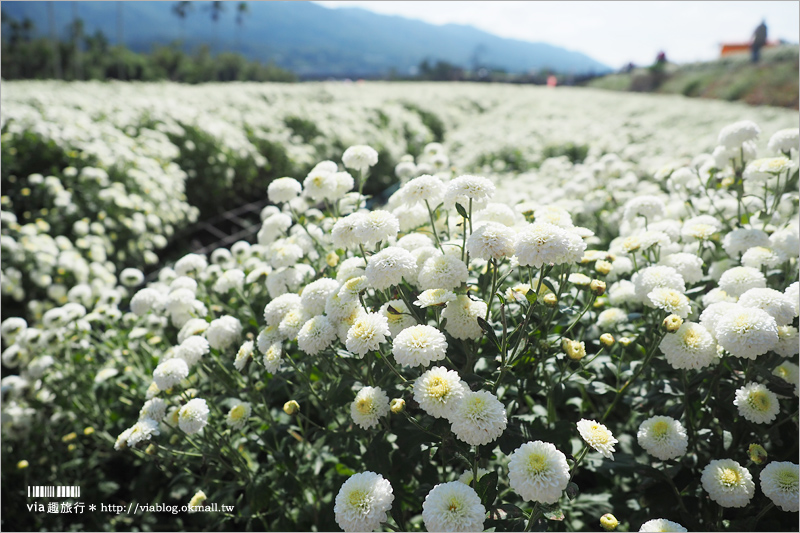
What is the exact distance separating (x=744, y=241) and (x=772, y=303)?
1.69ft

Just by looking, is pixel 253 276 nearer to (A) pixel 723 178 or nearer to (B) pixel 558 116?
(A) pixel 723 178

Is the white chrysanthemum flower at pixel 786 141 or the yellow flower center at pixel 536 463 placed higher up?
the white chrysanthemum flower at pixel 786 141

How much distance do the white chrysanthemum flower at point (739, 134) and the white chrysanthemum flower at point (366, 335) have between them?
212 centimetres

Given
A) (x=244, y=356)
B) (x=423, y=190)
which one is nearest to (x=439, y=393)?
(x=423, y=190)

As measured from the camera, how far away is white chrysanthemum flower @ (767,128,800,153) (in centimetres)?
219

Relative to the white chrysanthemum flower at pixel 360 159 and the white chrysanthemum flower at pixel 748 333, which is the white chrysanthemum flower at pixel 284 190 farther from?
the white chrysanthemum flower at pixel 748 333

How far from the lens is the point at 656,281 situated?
1.65 metres

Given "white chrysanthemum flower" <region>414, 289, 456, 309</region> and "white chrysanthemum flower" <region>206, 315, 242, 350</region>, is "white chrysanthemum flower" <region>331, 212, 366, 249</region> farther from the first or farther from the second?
"white chrysanthemum flower" <region>206, 315, 242, 350</region>

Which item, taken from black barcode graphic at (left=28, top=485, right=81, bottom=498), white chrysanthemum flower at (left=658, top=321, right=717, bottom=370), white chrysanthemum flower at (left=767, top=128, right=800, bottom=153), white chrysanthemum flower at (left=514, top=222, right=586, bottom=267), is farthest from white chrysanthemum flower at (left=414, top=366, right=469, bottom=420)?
black barcode graphic at (left=28, top=485, right=81, bottom=498)

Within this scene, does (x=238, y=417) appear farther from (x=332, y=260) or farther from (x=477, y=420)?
(x=477, y=420)

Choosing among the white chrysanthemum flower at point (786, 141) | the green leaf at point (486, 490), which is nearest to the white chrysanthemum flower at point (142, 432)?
the green leaf at point (486, 490)

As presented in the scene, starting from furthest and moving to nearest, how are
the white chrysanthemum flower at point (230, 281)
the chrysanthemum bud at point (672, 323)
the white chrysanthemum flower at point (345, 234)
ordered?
1. the white chrysanthemum flower at point (230, 281)
2. the white chrysanthemum flower at point (345, 234)
3. the chrysanthemum bud at point (672, 323)

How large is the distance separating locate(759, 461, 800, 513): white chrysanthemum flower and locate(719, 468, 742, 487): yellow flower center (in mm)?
61

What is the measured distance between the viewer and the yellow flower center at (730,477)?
4.54 ft
